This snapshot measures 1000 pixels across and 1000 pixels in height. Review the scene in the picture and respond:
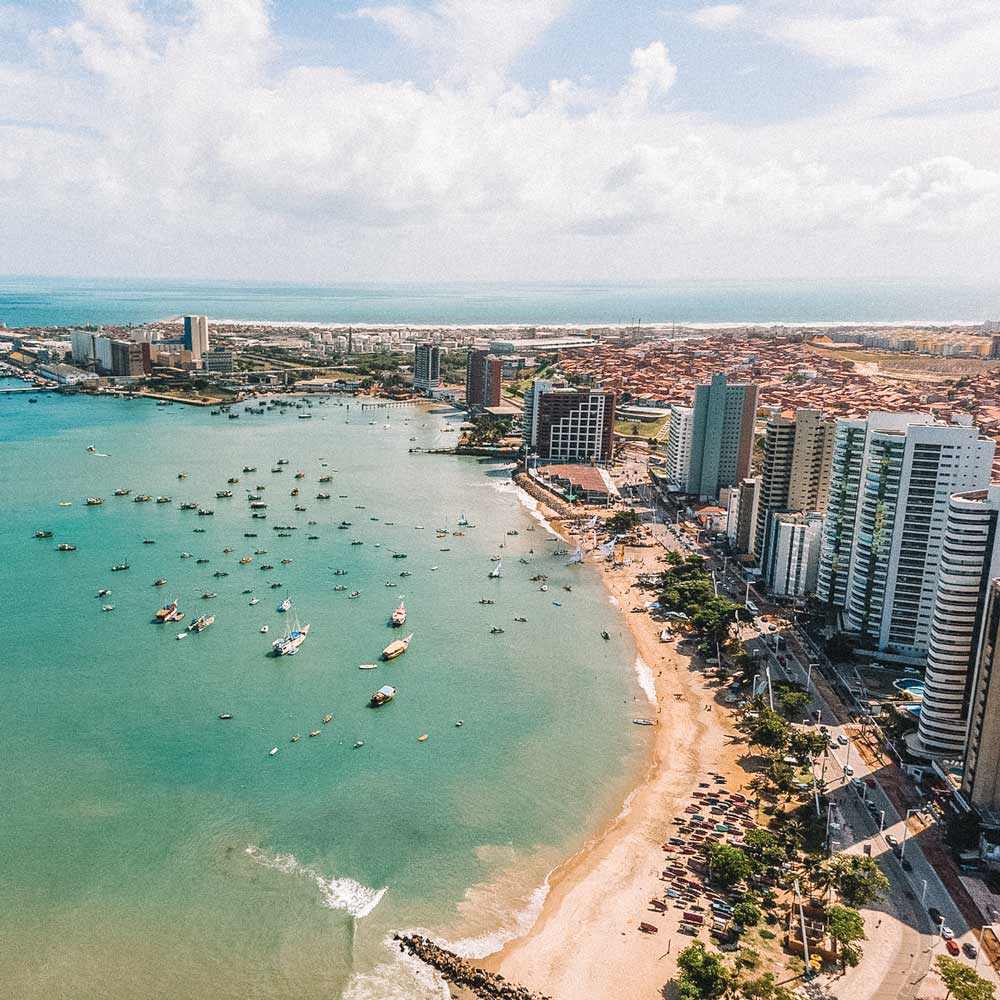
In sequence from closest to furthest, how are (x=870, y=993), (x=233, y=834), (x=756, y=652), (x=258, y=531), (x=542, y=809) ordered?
(x=870, y=993), (x=233, y=834), (x=542, y=809), (x=756, y=652), (x=258, y=531)

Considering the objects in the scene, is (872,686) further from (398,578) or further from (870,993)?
(398,578)

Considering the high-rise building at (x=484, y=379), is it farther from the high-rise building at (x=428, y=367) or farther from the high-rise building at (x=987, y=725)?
the high-rise building at (x=987, y=725)

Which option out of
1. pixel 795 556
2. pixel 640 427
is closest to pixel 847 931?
pixel 795 556

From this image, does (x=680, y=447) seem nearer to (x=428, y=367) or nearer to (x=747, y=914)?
(x=747, y=914)

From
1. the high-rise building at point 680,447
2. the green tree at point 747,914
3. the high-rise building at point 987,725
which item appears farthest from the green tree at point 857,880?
the high-rise building at point 680,447

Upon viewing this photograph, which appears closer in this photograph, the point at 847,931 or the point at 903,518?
the point at 847,931

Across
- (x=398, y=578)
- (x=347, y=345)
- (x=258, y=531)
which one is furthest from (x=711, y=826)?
(x=347, y=345)
